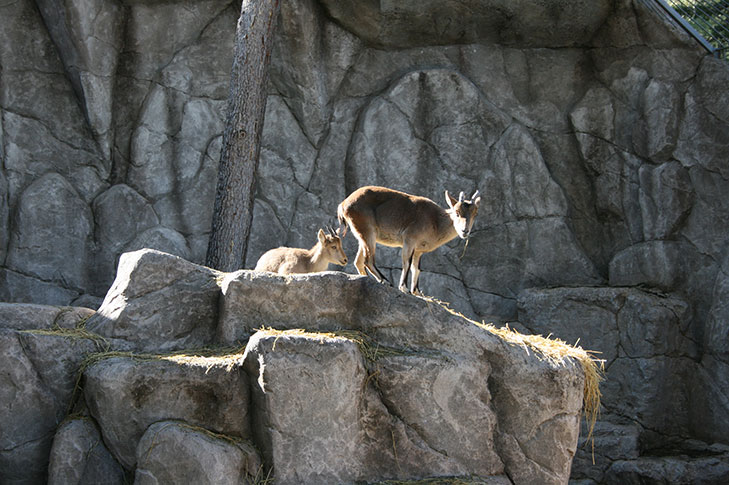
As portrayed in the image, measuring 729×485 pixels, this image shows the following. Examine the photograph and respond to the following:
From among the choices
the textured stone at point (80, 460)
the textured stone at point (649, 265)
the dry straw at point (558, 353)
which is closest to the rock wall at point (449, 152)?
the textured stone at point (649, 265)

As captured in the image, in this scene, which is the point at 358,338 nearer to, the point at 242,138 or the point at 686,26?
the point at 242,138

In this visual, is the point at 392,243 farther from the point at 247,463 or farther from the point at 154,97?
the point at 154,97

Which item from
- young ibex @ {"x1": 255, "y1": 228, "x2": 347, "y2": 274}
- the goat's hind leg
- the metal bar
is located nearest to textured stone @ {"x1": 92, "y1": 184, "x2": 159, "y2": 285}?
young ibex @ {"x1": 255, "y1": 228, "x2": 347, "y2": 274}

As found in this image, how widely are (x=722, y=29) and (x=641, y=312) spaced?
4.45 meters

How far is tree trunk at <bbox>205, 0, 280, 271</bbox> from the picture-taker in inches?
413

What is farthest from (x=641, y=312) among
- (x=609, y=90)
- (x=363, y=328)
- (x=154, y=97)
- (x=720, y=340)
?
(x=154, y=97)

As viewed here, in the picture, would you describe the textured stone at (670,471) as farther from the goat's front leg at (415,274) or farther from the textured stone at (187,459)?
the textured stone at (187,459)

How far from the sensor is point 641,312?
11.6 meters

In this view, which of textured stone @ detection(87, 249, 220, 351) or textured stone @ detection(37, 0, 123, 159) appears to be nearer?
textured stone @ detection(87, 249, 220, 351)

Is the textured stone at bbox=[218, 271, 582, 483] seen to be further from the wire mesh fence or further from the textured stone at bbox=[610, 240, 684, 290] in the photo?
the wire mesh fence

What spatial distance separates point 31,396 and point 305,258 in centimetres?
455

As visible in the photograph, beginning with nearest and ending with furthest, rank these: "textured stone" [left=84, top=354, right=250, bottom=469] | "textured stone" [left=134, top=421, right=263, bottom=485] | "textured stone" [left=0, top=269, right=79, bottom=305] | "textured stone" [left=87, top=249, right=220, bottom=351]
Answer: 1. "textured stone" [left=134, top=421, right=263, bottom=485]
2. "textured stone" [left=84, top=354, right=250, bottom=469]
3. "textured stone" [left=87, top=249, right=220, bottom=351]
4. "textured stone" [left=0, top=269, right=79, bottom=305]

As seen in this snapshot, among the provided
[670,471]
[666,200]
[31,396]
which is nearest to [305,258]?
[31,396]

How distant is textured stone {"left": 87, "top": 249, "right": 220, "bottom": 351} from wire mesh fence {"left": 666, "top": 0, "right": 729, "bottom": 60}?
8884mm
